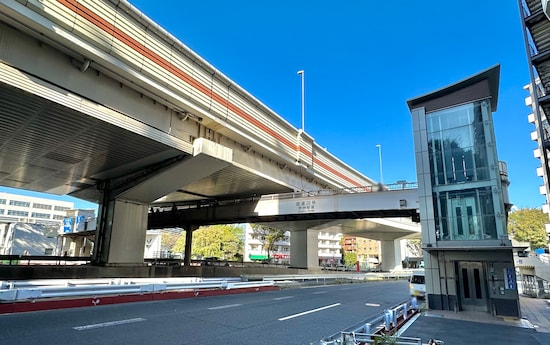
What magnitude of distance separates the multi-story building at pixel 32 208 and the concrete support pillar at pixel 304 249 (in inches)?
3997

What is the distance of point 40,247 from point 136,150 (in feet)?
268

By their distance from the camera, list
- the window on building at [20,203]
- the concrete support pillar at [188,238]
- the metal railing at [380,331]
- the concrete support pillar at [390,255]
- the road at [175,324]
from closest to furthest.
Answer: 1. the metal railing at [380,331]
2. the road at [175,324]
3. the concrete support pillar at [188,238]
4. the concrete support pillar at [390,255]
5. the window on building at [20,203]

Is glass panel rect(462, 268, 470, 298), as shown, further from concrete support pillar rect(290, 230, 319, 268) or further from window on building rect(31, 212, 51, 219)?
window on building rect(31, 212, 51, 219)

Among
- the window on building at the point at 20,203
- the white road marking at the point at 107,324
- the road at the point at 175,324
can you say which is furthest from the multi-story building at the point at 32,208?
the white road marking at the point at 107,324

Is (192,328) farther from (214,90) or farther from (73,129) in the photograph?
(214,90)

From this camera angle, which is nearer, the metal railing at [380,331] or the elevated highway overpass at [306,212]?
the metal railing at [380,331]

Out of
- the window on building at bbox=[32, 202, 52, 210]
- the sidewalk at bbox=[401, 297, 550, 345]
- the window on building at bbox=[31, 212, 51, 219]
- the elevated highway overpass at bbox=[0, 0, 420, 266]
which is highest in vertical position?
the window on building at bbox=[32, 202, 52, 210]

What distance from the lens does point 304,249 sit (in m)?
36.1

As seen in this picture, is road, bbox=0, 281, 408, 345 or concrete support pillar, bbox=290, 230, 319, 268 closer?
road, bbox=0, 281, 408, 345

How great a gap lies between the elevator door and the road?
187 inches

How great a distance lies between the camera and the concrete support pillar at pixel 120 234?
22984 millimetres

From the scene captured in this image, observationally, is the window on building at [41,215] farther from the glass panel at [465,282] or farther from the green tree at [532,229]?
the glass panel at [465,282]

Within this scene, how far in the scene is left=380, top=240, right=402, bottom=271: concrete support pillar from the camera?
5766cm

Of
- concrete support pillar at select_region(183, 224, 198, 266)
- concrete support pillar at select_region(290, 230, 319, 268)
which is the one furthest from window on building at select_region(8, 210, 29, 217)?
concrete support pillar at select_region(290, 230, 319, 268)
